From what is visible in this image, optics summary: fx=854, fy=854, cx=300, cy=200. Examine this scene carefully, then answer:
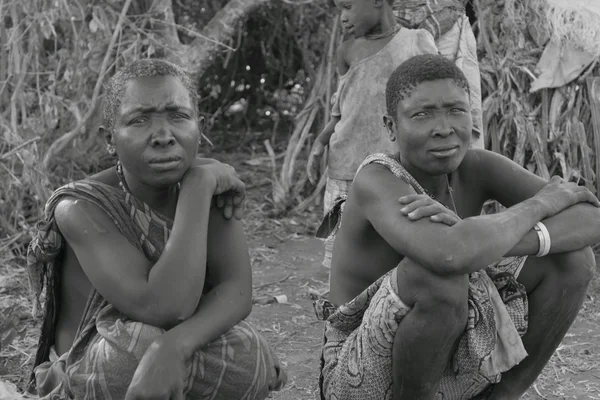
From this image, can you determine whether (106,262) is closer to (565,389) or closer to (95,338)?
(95,338)

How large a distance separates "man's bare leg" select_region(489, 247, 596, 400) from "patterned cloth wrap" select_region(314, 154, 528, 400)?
0.12 ft

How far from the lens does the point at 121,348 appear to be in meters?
2.35

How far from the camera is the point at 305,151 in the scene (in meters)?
6.32

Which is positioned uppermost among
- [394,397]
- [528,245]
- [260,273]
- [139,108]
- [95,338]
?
[139,108]

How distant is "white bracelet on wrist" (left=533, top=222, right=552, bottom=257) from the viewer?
8.35 feet

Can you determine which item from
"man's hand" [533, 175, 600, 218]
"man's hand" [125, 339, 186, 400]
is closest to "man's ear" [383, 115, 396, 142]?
"man's hand" [533, 175, 600, 218]

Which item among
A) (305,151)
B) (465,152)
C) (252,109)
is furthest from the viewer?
(252,109)

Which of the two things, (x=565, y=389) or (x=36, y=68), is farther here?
(x=36, y=68)

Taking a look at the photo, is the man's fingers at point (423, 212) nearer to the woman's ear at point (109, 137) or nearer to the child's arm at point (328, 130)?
the woman's ear at point (109, 137)

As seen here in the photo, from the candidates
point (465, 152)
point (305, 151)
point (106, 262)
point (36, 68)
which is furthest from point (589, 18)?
point (106, 262)

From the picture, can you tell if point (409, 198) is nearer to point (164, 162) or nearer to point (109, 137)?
point (164, 162)

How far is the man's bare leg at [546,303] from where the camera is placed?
2.64m

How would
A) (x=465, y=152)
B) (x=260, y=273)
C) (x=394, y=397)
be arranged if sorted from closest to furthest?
(x=394, y=397), (x=465, y=152), (x=260, y=273)

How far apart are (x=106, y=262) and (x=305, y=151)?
404 centimetres
